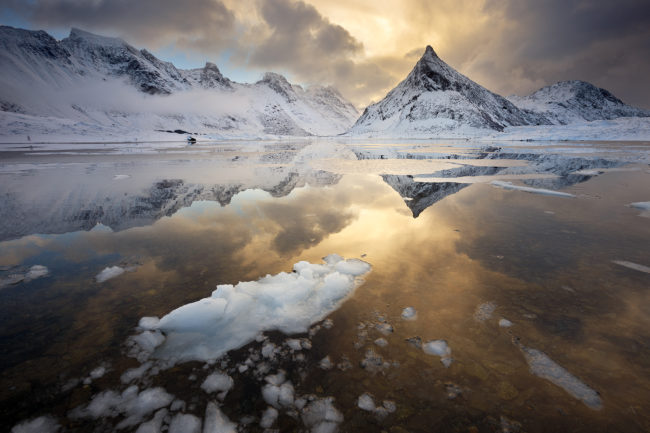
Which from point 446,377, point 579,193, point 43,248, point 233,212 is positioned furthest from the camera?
point 579,193

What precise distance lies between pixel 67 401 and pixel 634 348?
5463mm

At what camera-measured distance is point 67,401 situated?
2.43 meters

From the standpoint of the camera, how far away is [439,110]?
158 metres

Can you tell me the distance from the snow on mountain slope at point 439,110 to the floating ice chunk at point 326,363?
476 ft

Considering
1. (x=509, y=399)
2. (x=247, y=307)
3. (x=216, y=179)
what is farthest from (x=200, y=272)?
(x=216, y=179)

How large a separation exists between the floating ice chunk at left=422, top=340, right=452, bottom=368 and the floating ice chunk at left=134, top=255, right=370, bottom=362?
48.5 inches

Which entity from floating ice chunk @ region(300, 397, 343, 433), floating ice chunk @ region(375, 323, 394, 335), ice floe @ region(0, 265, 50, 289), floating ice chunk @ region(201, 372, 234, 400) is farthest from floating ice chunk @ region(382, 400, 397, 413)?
ice floe @ region(0, 265, 50, 289)

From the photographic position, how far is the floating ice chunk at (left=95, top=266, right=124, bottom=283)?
449 centimetres

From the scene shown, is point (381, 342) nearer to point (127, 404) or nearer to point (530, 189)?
point (127, 404)

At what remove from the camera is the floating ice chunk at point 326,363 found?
2.83 metres

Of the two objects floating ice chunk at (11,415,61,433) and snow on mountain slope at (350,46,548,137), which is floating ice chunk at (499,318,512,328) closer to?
floating ice chunk at (11,415,61,433)

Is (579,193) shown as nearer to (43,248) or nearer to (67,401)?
(67,401)

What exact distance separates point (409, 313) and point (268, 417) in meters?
2.05

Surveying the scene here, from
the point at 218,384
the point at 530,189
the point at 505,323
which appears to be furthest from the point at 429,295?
the point at 530,189
